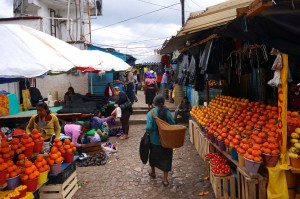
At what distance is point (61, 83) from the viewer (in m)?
14.1

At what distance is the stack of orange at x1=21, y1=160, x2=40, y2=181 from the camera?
12.6 ft

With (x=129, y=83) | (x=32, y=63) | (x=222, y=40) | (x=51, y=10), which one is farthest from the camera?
(x=51, y=10)

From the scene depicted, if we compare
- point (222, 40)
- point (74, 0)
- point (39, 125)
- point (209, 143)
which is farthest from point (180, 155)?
point (74, 0)

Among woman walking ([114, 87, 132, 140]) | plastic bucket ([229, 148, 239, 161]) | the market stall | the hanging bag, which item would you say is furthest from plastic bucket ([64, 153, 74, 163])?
woman walking ([114, 87, 132, 140])

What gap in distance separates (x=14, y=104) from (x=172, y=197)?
23.4 feet

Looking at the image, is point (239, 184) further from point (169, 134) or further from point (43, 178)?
point (43, 178)

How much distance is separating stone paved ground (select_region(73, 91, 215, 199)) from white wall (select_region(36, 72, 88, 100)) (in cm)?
711

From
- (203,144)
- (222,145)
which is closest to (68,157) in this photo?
(222,145)

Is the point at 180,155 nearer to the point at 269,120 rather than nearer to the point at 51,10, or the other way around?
the point at 269,120

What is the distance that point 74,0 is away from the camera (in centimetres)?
1766

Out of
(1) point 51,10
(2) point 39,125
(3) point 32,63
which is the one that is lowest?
(2) point 39,125

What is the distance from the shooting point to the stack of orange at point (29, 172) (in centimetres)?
383

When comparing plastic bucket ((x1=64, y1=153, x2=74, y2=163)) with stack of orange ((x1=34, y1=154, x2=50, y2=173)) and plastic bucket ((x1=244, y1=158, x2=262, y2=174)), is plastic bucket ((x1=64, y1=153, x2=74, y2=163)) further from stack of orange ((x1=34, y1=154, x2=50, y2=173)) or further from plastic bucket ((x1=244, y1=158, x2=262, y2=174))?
plastic bucket ((x1=244, y1=158, x2=262, y2=174))

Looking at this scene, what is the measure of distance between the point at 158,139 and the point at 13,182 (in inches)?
107
